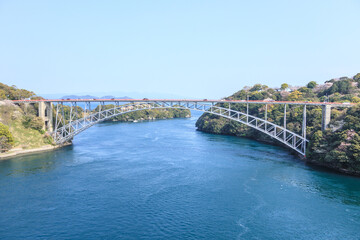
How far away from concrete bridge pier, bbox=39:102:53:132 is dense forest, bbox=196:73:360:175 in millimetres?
40006

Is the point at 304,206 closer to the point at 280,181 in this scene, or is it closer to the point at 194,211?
the point at 280,181

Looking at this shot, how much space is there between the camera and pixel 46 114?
168ft

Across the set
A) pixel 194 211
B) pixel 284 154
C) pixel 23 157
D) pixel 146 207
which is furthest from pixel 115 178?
pixel 284 154

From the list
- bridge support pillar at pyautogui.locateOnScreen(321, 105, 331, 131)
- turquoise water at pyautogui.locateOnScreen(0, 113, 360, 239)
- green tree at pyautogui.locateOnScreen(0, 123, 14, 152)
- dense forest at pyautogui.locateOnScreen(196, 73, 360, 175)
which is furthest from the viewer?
green tree at pyautogui.locateOnScreen(0, 123, 14, 152)

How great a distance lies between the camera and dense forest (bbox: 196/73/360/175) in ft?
111

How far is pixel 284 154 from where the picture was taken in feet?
152

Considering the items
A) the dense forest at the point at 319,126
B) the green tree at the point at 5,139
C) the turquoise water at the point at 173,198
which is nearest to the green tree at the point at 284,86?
the dense forest at the point at 319,126

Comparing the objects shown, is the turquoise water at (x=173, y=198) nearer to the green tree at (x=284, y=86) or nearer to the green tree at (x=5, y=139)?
the green tree at (x=5, y=139)

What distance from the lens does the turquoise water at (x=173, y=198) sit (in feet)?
69.2

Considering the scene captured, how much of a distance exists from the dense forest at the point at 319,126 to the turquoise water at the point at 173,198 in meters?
2.31

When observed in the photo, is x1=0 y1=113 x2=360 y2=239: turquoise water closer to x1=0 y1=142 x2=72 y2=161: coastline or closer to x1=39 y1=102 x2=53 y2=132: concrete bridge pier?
x1=0 y1=142 x2=72 y2=161: coastline

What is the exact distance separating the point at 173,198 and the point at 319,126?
26.0 metres

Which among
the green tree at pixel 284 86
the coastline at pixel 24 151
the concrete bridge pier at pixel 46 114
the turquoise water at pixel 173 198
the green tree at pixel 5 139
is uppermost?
the green tree at pixel 284 86

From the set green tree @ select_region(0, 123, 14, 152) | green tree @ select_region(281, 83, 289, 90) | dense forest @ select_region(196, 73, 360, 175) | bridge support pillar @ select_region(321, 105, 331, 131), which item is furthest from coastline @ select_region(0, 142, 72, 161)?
green tree @ select_region(281, 83, 289, 90)
